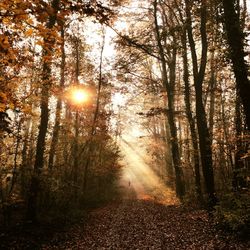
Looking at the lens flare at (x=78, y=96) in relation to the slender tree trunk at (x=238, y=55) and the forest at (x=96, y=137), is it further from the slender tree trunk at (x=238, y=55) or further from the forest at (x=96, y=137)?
the slender tree trunk at (x=238, y=55)

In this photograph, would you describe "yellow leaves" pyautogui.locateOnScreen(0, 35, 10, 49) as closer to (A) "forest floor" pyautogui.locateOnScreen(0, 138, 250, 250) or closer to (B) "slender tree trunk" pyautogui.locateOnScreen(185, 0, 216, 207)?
(A) "forest floor" pyautogui.locateOnScreen(0, 138, 250, 250)

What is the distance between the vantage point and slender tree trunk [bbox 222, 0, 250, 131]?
30.8ft

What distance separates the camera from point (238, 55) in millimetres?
9680

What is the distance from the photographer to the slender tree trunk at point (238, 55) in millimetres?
9390

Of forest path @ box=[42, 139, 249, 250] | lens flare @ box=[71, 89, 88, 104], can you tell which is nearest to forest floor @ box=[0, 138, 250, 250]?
forest path @ box=[42, 139, 249, 250]

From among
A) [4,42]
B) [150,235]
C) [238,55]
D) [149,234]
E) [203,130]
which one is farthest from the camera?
[203,130]

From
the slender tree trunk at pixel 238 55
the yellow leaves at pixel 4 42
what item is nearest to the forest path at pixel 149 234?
the slender tree trunk at pixel 238 55

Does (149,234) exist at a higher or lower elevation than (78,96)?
lower

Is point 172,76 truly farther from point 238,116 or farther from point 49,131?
point 49,131

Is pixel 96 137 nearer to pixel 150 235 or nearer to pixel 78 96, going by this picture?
pixel 78 96

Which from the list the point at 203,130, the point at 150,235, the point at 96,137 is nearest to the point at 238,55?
the point at 203,130

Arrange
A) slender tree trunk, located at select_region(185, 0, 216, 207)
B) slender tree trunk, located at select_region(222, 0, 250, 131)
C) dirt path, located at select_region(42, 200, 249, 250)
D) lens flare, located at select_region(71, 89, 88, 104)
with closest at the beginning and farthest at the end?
dirt path, located at select_region(42, 200, 249, 250) → slender tree trunk, located at select_region(222, 0, 250, 131) → slender tree trunk, located at select_region(185, 0, 216, 207) → lens flare, located at select_region(71, 89, 88, 104)

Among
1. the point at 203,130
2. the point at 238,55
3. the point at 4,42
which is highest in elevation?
the point at 238,55

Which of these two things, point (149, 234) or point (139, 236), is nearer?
point (139, 236)
